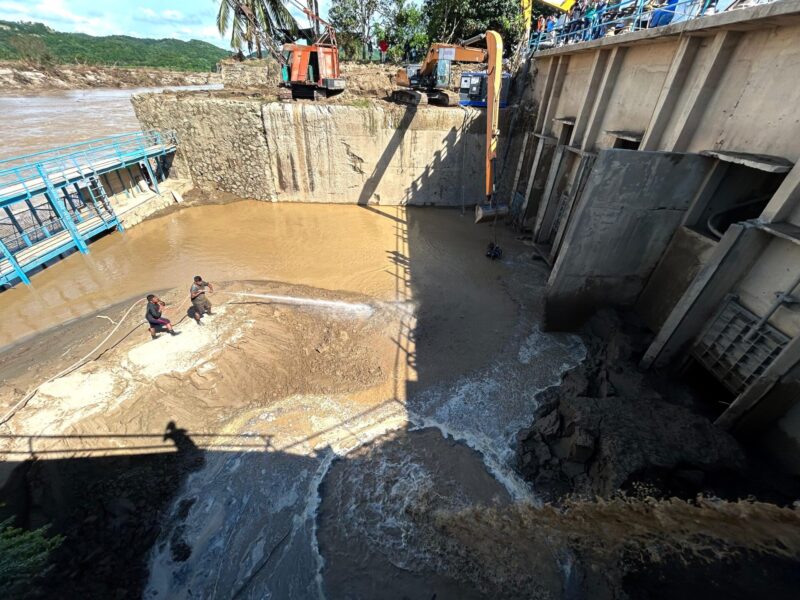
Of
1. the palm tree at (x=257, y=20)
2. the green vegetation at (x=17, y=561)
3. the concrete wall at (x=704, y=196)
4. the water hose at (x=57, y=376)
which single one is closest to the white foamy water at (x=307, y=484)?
the green vegetation at (x=17, y=561)

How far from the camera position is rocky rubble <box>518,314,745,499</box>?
17.4 ft

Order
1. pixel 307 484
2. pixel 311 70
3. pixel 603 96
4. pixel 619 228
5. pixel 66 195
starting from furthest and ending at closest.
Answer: pixel 311 70 → pixel 66 195 → pixel 603 96 → pixel 619 228 → pixel 307 484

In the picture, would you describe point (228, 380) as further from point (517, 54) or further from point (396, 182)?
point (517, 54)

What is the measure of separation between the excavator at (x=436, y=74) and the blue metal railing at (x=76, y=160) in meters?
11.6

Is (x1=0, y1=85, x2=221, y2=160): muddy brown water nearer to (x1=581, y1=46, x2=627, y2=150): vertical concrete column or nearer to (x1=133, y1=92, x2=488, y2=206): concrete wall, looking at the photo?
(x1=133, y1=92, x2=488, y2=206): concrete wall

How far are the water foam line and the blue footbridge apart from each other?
21.7 feet

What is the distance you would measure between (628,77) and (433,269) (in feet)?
23.9

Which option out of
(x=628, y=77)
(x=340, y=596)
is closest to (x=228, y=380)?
(x=340, y=596)

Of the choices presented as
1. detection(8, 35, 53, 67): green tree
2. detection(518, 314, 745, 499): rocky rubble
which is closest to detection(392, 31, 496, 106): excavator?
detection(518, 314, 745, 499): rocky rubble

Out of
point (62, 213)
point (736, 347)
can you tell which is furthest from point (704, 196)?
point (62, 213)

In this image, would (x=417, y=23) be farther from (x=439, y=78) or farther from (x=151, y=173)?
(x=151, y=173)

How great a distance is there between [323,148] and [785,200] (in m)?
15.3

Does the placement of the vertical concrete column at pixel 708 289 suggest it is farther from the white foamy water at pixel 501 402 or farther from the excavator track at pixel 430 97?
the excavator track at pixel 430 97

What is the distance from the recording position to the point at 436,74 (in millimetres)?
16266
